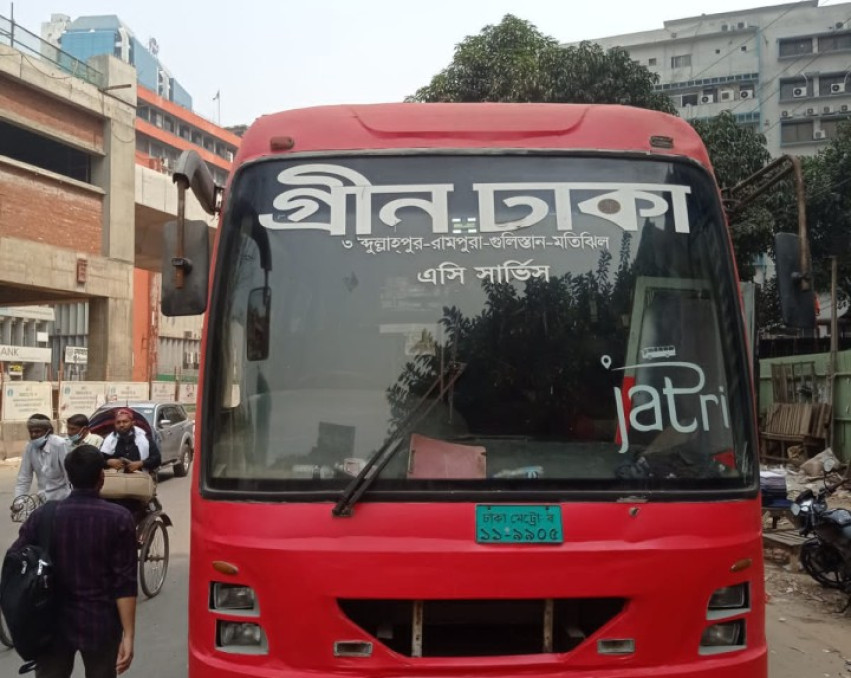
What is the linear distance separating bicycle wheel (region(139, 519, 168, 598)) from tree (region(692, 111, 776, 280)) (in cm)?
1579

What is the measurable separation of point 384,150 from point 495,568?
70.2 inches

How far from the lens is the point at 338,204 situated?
3.45 meters

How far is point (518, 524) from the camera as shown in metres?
2.99

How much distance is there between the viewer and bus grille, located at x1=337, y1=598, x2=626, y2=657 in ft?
9.85

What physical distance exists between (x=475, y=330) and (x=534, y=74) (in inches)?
613

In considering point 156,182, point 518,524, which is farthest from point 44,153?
point 518,524

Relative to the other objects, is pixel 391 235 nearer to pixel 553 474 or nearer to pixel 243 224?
pixel 243 224

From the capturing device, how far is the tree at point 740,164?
19.4m

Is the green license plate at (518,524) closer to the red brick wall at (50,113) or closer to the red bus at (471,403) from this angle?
the red bus at (471,403)

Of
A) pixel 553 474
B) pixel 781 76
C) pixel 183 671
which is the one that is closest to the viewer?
→ pixel 553 474

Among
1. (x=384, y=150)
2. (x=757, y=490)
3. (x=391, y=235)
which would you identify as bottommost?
(x=757, y=490)

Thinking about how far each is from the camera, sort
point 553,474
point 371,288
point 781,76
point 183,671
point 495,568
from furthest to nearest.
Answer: point 781,76, point 183,671, point 371,288, point 553,474, point 495,568

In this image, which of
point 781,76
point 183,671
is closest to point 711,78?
point 781,76

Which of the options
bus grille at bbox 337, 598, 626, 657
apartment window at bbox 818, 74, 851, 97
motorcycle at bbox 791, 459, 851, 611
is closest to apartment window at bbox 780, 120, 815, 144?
apartment window at bbox 818, 74, 851, 97
